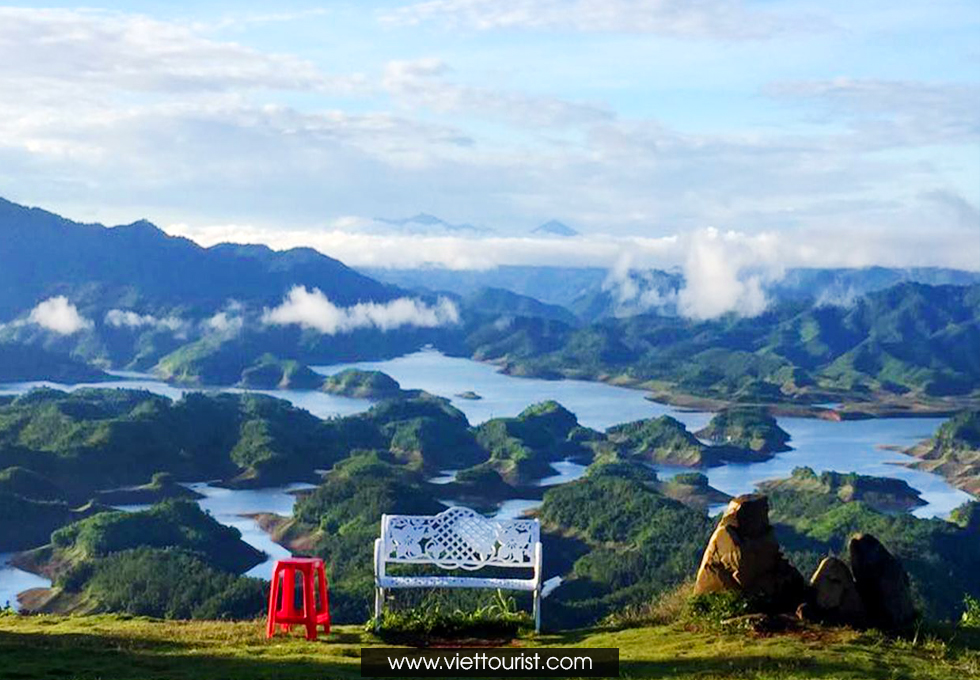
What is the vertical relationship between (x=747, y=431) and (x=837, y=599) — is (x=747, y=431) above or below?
below

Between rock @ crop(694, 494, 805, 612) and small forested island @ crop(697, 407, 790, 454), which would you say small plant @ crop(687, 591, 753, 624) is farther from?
small forested island @ crop(697, 407, 790, 454)

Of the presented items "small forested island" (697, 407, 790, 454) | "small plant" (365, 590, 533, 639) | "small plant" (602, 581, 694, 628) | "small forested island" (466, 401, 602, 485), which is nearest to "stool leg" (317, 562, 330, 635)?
"small plant" (365, 590, 533, 639)

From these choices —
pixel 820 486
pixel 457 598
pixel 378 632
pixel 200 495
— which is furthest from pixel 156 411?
pixel 378 632

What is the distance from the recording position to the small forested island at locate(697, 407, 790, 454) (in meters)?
150

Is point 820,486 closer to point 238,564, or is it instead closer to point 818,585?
point 238,564

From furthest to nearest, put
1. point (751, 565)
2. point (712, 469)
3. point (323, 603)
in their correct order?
point (712, 469) → point (323, 603) → point (751, 565)

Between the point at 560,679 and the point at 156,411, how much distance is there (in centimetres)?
12092

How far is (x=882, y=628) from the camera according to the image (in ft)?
54.5

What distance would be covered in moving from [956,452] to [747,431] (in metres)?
23.9

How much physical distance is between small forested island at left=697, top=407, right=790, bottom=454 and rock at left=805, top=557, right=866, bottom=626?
131825 mm

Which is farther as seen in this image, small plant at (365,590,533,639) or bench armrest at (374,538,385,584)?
bench armrest at (374,538,385,584)

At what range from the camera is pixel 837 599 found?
659 inches

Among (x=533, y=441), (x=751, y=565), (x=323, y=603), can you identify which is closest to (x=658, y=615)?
(x=751, y=565)

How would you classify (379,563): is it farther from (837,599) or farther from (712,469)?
(712,469)
